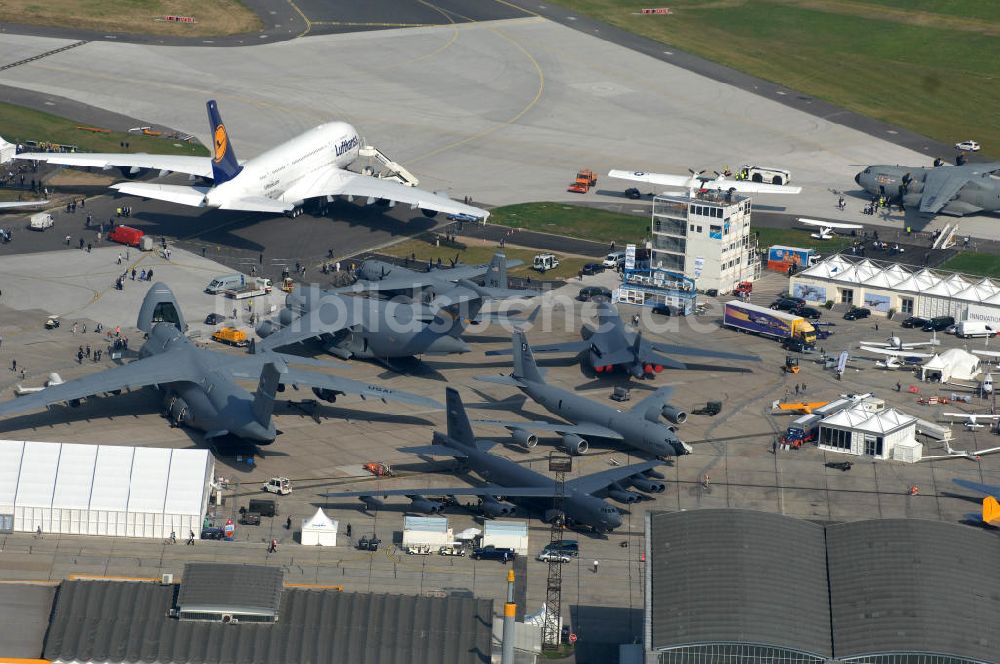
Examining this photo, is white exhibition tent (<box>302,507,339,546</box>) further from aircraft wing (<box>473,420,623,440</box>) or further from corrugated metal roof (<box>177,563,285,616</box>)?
aircraft wing (<box>473,420,623,440</box>)

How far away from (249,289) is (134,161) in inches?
1448

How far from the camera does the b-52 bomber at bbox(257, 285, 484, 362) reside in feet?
439

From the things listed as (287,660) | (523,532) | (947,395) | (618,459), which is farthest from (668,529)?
(947,395)

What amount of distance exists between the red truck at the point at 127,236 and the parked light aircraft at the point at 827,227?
78.9 meters

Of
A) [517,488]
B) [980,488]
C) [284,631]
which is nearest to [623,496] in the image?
[517,488]

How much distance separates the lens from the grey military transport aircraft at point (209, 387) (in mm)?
113125

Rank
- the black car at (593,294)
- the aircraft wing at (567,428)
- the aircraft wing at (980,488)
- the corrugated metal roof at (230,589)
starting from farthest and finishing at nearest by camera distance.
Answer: the black car at (593,294), the aircraft wing at (567,428), the aircraft wing at (980,488), the corrugated metal roof at (230,589)

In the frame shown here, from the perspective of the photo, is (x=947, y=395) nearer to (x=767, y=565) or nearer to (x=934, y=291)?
(x=934, y=291)

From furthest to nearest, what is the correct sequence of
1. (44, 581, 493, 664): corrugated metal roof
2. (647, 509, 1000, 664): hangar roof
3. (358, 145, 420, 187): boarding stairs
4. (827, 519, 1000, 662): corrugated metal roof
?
1. (358, 145, 420, 187): boarding stairs
2. (44, 581, 493, 664): corrugated metal roof
3. (647, 509, 1000, 664): hangar roof
4. (827, 519, 1000, 662): corrugated metal roof

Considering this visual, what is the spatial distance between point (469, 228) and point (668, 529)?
318 ft

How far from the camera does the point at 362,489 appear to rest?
372 feet

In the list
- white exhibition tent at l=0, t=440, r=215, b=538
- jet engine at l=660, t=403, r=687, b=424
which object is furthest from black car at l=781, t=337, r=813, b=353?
white exhibition tent at l=0, t=440, r=215, b=538

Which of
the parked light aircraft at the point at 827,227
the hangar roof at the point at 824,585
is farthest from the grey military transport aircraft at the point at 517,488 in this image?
the parked light aircraft at the point at 827,227

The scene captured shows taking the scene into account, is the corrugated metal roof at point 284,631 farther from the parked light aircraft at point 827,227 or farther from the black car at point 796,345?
the parked light aircraft at point 827,227
